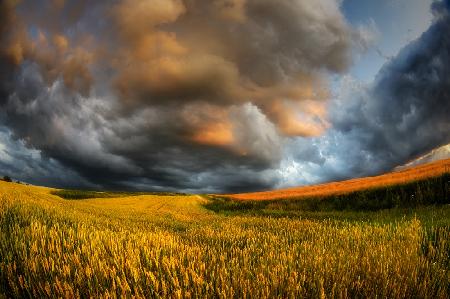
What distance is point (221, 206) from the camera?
1548 inches

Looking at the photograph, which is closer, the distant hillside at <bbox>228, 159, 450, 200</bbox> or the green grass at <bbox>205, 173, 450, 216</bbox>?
the green grass at <bbox>205, 173, 450, 216</bbox>

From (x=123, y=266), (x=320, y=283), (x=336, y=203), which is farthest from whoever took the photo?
(x=336, y=203)

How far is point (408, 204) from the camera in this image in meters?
23.2

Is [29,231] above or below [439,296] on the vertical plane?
above

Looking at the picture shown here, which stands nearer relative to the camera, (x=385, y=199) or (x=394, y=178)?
(x=385, y=199)

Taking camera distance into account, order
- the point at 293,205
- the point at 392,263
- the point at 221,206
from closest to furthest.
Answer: the point at 392,263
the point at 293,205
the point at 221,206

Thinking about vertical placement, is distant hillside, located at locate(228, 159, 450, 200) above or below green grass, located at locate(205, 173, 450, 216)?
above

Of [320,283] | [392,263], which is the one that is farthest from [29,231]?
[392,263]

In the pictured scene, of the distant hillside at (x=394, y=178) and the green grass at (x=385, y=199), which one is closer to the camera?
the green grass at (x=385, y=199)

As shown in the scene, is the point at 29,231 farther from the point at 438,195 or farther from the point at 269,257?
the point at 438,195

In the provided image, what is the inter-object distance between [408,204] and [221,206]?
2099 centimetres

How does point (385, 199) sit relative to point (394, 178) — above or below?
below

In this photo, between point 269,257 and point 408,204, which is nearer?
point 269,257

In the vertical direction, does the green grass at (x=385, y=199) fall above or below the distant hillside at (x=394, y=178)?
below
